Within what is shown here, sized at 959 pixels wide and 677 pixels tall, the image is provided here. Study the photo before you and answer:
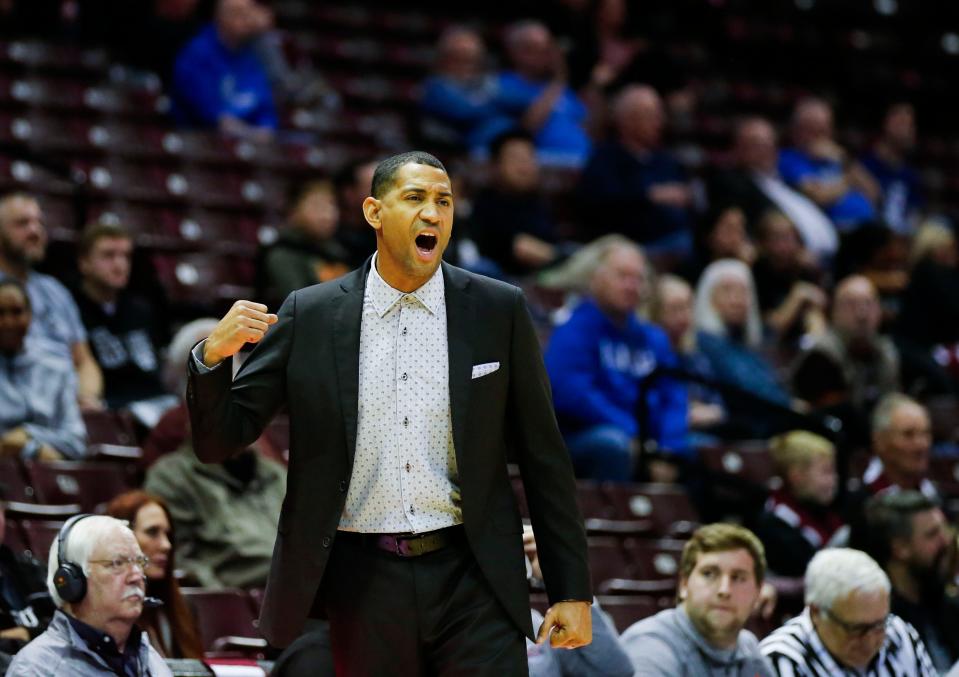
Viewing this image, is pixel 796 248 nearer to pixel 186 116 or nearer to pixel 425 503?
pixel 186 116

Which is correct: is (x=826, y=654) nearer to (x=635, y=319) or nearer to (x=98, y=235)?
(x=635, y=319)

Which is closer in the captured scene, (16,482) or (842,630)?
(842,630)

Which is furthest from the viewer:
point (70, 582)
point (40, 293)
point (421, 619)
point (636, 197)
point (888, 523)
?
point (636, 197)

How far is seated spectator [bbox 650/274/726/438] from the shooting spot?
7855 mm

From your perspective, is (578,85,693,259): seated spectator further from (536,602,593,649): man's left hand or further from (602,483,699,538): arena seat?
(536,602,593,649): man's left hand

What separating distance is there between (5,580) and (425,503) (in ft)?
5.94

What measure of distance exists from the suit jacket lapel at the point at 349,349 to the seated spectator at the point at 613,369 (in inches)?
151

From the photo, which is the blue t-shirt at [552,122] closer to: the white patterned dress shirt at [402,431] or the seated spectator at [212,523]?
the seated spectator at [212,523]

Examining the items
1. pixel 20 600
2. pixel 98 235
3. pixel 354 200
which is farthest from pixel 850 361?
pixel 20 600

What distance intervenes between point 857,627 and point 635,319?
2.83 metres

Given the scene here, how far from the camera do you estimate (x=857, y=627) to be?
485cm

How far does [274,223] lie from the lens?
8750 mm

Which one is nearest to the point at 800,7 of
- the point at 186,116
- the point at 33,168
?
the point at 186,116

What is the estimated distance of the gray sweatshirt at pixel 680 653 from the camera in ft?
14.8
